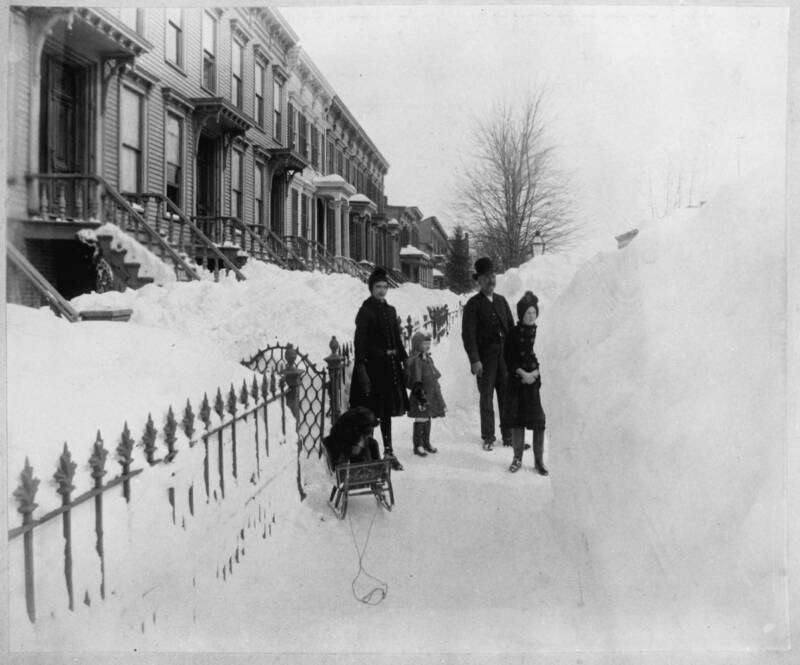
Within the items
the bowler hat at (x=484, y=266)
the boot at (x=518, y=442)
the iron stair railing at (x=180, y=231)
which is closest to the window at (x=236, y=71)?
the iron stair railing at (x=180, y=231)

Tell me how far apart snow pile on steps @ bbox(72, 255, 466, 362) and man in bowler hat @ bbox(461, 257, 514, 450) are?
2.16ft

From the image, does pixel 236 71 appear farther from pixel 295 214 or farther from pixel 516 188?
pixel 516 188

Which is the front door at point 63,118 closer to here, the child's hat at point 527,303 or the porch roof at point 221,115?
the porch roof at point 221,115

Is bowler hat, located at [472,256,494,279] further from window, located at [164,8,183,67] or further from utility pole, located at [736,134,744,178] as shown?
window, located at [164,8,183,67]

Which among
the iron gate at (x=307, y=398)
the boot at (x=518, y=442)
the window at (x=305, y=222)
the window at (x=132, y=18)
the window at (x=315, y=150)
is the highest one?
the window at (x=132, y=18)

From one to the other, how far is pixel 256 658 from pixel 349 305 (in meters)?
3.74

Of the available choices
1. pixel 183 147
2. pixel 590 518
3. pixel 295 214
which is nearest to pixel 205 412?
pixel 590 518

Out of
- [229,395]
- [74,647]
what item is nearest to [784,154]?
[229,395]

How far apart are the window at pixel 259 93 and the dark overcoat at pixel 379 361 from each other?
6.97 feet

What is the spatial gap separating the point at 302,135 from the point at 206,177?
6.08 ft

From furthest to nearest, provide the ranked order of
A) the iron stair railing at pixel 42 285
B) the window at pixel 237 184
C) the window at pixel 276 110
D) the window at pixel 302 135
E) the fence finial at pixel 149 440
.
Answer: the window at pixel 237 184 < the window at pixel 302 135 < the window at pixel 276 110 < the iron stair railing at pixel 42 285 < the fence finial at pixel 149 440

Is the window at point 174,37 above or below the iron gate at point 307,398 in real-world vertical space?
above

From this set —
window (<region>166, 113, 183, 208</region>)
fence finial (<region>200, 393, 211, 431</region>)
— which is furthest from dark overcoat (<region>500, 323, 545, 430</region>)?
window (<region>166, 113, 183, 208</region>)

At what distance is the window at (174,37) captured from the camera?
379cm
